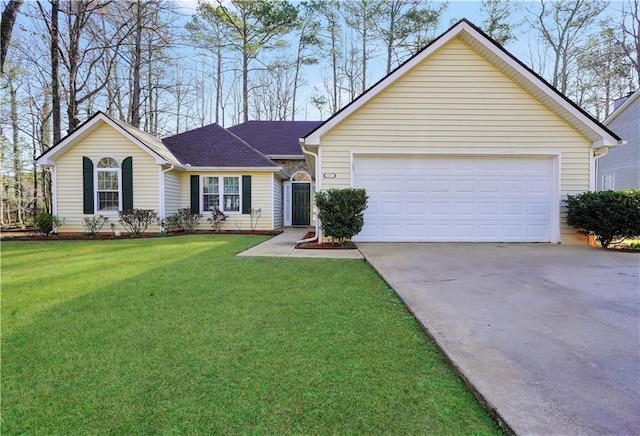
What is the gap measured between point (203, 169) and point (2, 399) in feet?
38.1

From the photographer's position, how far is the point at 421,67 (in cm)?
852

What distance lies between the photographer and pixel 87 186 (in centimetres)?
1178

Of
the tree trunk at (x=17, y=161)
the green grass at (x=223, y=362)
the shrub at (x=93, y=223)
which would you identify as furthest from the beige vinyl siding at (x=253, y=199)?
the tree trunk at (x=17, y=161)

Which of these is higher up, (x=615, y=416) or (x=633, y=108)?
(x=633, y=108)

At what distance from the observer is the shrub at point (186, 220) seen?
1251cm

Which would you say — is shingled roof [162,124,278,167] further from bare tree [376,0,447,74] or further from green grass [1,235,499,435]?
bare tree [376,0,447,74]

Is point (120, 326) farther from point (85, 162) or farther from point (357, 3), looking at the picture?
point (357, 3)

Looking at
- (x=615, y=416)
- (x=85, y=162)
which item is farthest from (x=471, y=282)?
(x=85, y=162)

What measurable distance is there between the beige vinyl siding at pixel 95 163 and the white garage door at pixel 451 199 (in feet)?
24.8

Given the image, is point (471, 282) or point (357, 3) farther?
point (357, 3)

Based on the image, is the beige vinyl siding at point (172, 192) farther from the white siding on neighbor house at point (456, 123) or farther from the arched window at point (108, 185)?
the white siding on neighbor house at point (456, 123)

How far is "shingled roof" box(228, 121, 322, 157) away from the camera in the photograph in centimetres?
1667

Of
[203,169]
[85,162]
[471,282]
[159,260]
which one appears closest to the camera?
[471,282]

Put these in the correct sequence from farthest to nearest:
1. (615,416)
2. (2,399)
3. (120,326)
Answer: (120,326) → (2,399) → (615,416)
